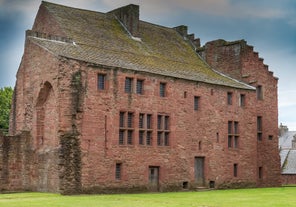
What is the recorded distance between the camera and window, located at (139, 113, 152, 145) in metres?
41.6

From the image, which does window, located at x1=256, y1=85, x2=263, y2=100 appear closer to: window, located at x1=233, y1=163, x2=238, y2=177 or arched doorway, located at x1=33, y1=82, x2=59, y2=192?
window, located at x1=233, y1=163, x2=238, y2=177

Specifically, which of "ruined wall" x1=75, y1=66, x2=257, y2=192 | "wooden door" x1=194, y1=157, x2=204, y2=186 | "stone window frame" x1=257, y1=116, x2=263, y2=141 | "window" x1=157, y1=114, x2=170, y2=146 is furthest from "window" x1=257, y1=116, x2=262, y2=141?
"window" x1=157, y1=114, x2=170, y2=146

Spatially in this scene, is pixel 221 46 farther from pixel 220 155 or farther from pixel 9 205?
pixel 9 205

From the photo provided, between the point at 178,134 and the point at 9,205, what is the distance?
1954 centimetres

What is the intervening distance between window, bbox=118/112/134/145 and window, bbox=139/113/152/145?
0.91m

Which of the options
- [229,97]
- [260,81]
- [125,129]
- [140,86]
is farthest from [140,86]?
[260,81]

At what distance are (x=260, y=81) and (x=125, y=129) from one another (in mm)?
17519

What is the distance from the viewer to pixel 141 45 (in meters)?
48.6

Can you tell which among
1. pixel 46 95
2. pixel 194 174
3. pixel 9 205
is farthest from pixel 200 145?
pixel 9 205

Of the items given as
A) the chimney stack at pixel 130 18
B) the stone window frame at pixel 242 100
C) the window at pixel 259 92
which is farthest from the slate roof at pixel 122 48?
the window at pixel 259 92

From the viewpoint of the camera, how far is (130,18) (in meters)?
50.0

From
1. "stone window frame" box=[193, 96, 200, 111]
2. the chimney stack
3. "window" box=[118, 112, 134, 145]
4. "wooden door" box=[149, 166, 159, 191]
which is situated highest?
the chimney stack

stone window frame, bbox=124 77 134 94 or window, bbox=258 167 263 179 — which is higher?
stone window frame, bbox=124 77 134 94

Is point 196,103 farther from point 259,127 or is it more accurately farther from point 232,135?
point 259,127
